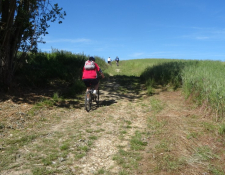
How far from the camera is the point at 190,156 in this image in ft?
13.2

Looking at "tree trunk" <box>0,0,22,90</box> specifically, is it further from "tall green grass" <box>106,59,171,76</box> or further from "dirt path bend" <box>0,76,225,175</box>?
"tall green grass" <box>106,59,171,76</box>

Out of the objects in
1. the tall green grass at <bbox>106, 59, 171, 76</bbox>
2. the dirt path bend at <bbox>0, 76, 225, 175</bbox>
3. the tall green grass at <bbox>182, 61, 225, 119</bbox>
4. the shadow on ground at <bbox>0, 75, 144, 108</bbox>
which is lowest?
the dirt path bend at <bbox>0, 76, 225, 175</bbox>

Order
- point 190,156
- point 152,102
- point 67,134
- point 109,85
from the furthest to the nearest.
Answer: point 109,85, point 152,102, point 67,134, point 190,156

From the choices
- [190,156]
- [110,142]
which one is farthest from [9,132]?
[190,156]

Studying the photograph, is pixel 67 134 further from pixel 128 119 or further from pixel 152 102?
pixel 152 102

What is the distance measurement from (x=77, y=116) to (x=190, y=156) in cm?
419

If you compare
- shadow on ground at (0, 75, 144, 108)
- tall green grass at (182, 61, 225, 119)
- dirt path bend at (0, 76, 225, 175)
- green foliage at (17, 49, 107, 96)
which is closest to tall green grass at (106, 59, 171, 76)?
green foliage at (17, 49, 107, 96)

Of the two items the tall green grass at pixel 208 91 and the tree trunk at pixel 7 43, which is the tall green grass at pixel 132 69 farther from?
the tree trunk at pixel 7 43

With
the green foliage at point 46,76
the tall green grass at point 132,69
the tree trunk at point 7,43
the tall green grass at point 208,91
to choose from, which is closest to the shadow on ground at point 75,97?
the green foliage at point 46,76

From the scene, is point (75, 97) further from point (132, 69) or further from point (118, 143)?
point (132, 69)

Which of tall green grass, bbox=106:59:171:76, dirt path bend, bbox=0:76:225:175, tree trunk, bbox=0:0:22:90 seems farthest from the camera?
tall green grass, bbox=106:59:171:76

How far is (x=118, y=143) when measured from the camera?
488cm

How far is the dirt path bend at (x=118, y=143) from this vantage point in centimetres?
370

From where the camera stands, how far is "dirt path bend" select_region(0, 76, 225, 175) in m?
3.70
